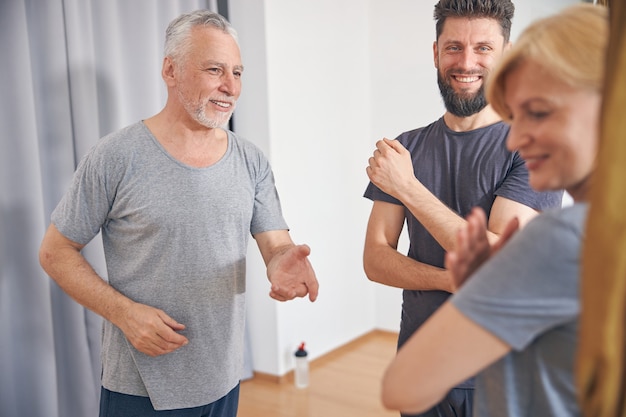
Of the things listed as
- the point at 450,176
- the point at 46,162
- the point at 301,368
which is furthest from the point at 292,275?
the point at 301,368

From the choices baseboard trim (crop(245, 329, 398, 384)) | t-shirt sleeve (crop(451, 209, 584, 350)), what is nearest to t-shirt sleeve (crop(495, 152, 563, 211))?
t-shirt sleeve (crop(451, 209, 584, 350))

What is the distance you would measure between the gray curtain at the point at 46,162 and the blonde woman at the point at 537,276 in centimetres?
179

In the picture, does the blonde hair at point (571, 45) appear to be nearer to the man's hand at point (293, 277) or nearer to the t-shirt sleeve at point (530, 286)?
the t-shirt sleeve at point (530, 286)

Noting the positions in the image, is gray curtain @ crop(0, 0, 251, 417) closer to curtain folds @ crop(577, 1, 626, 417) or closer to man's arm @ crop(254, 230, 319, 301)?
man's arm @ crop(254, 230, 319, 301)

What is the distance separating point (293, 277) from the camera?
155cm

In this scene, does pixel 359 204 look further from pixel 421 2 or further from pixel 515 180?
pixel 515 180

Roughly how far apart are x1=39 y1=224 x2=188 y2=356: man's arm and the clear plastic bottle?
181 cm

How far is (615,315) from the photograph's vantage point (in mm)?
492

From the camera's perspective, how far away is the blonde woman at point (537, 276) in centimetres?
65

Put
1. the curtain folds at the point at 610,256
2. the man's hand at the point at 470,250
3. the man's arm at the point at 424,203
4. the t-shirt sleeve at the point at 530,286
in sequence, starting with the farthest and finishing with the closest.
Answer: the man's arm at the point at 424,203 → the man's hand at the point at 470,250 → the t-shirt sleeve at the point at 530,286 → the curtain folds at the point at 610,256

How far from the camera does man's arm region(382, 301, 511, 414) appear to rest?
0.67 metres

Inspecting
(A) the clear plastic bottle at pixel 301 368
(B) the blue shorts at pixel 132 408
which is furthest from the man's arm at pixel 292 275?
(A) the clear plastic bottle at pixel 301 368

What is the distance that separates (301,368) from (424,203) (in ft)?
6.84

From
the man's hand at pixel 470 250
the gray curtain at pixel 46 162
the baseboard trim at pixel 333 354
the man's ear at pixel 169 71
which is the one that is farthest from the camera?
the baseboard trim at pixel 333 354
